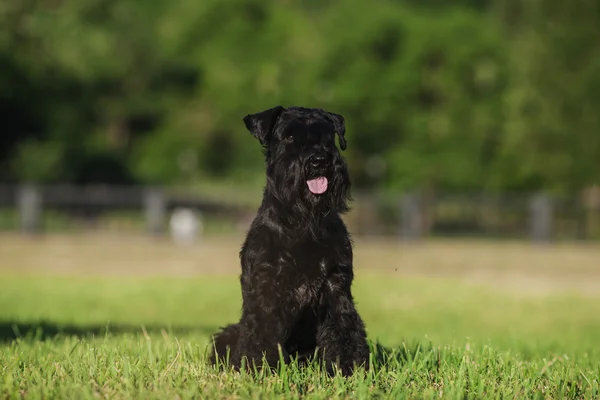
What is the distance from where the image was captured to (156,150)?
43.9m

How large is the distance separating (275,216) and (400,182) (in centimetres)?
3779

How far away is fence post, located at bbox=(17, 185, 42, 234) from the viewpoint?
102 ft

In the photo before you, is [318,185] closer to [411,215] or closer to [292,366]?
[292,366]

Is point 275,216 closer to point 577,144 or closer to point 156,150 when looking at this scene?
point 577,144

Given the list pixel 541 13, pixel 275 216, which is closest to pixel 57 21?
pixel 541 13

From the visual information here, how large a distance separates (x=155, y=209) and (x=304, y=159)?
2902 cm

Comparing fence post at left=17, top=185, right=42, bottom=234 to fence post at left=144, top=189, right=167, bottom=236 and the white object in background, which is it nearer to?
fence post at left=144, top=189, right=167, bottom=236

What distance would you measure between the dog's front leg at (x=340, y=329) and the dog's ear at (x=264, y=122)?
925 millimetres

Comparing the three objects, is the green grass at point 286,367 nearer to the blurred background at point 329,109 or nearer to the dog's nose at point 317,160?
the dog's nose at point 317,160

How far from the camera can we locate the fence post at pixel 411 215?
109ft

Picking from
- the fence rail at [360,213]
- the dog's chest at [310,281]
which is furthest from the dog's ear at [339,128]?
the fence rail at [360,213]

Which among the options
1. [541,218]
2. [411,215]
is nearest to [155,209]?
[411,215]

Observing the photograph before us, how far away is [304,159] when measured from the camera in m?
4.43

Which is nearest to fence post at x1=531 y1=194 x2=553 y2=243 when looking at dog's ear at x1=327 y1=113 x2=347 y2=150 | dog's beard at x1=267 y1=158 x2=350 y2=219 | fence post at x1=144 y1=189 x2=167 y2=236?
fence post at x1=144 y1=189 x2=167 y2=236
